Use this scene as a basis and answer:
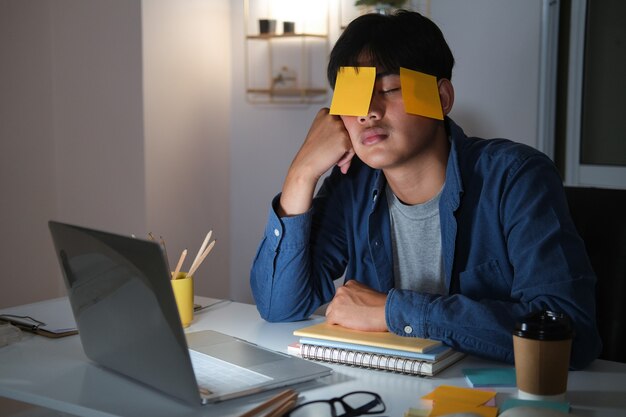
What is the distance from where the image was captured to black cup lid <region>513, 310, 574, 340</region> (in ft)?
3.53

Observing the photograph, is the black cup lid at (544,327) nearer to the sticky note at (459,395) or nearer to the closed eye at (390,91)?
the sticky note at (459,395)

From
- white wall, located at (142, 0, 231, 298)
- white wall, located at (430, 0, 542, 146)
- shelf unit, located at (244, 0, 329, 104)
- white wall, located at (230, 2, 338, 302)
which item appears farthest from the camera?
white wall, located at (230, 2, 338, 302)

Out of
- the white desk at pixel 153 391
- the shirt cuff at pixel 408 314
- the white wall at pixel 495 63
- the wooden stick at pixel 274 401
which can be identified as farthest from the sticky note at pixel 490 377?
the white wall at pixel 495 63

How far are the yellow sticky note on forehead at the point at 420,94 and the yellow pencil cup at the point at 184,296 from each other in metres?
0.54

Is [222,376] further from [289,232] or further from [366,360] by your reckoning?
[289,232]

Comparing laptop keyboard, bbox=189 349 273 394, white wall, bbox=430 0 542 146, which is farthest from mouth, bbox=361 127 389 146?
white wall, bbox=430 0 542 146

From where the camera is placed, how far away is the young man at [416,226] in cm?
133

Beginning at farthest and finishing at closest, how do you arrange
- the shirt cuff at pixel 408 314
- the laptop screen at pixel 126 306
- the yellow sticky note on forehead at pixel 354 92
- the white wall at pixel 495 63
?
the white wall at pixel 495 63
the yellow sticky note on forehead at pixel 354 92
the shirt cuff at pixel 408 314
the laptop screen at pixel 126 306

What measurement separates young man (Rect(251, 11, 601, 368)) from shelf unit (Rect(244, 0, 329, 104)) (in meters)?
1.82

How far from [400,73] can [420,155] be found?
187 mm

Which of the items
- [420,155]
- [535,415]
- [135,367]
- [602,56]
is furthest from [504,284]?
[602,56]

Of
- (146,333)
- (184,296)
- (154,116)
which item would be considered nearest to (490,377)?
(146,333)

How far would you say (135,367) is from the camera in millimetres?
1160

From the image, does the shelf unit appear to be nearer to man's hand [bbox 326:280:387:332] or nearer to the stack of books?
man's hand [bbox 326:280:387:332]
